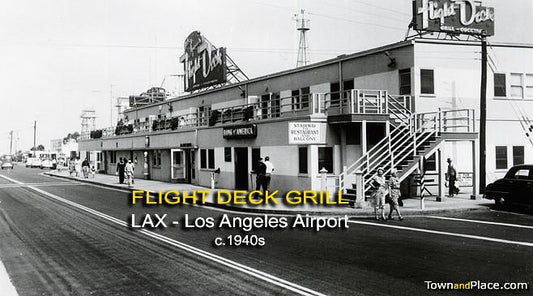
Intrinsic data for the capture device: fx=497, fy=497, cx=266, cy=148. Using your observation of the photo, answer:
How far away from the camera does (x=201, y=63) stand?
42156mm

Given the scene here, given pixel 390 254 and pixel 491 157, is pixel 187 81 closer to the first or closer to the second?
pixel 491 157

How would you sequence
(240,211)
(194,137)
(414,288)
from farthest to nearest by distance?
(194,137)
(240,211)
(414,288)

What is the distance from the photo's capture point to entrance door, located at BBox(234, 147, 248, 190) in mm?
26297

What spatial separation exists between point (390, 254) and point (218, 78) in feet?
99.0

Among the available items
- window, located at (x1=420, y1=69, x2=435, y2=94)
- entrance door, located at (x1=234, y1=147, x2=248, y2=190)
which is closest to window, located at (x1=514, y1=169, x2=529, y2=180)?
window, located at (x1=420, y1=69, x2=435, y2=94)

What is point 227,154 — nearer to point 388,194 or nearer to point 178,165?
point 178,165

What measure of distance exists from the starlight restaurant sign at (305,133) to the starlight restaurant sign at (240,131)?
458cm

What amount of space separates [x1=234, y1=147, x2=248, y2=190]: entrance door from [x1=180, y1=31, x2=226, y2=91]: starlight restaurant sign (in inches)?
498

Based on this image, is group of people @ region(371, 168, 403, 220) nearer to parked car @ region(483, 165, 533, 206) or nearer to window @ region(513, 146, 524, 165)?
parked car @ region(483, 165, 533, 206)

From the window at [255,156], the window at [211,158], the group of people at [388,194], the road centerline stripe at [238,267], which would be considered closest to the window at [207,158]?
the window at [211,158]

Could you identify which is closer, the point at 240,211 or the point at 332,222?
the point at 332,222

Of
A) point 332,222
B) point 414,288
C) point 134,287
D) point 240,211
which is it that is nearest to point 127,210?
point 240,211

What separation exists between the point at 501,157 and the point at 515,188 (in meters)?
7.13

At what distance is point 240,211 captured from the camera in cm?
1862
